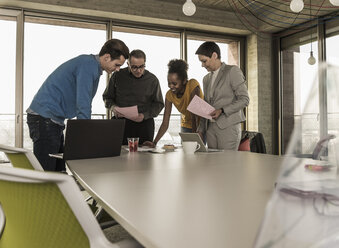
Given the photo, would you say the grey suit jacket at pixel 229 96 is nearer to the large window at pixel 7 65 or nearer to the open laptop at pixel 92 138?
the open laptop at pixel 92 138

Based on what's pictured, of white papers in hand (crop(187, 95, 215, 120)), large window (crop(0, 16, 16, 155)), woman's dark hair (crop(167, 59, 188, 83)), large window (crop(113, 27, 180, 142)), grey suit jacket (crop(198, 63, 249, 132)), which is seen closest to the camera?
white papers in hand (crop(187, 95, 215, 120))

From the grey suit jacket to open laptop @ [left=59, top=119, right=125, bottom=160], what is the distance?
3.05ft

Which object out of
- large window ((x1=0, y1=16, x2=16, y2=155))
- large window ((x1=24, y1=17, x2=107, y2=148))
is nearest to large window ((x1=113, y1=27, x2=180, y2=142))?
large window ((x1=24, y1=17, x2=107, y2=148))

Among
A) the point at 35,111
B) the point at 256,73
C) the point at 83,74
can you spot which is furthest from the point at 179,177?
the point at 256,73

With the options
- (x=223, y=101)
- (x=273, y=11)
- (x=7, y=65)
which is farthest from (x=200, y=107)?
(x=273, y=11)

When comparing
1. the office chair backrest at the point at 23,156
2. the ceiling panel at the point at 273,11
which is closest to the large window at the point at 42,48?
the ceiling panel at the point at 273,11

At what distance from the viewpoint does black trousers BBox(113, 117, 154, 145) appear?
2721mm

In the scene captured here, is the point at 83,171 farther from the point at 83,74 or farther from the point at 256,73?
the point at 256,73

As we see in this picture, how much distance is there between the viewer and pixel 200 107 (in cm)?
217

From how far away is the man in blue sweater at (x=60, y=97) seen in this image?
6.31 feet

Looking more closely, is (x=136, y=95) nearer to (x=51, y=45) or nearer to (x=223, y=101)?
(x=223, y=101)

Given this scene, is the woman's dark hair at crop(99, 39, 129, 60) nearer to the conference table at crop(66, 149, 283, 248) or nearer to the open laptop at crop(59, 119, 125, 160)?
the open laptop at crop(59, 119, 125, 160)

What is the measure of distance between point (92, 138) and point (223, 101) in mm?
1185

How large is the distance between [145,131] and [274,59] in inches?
151
